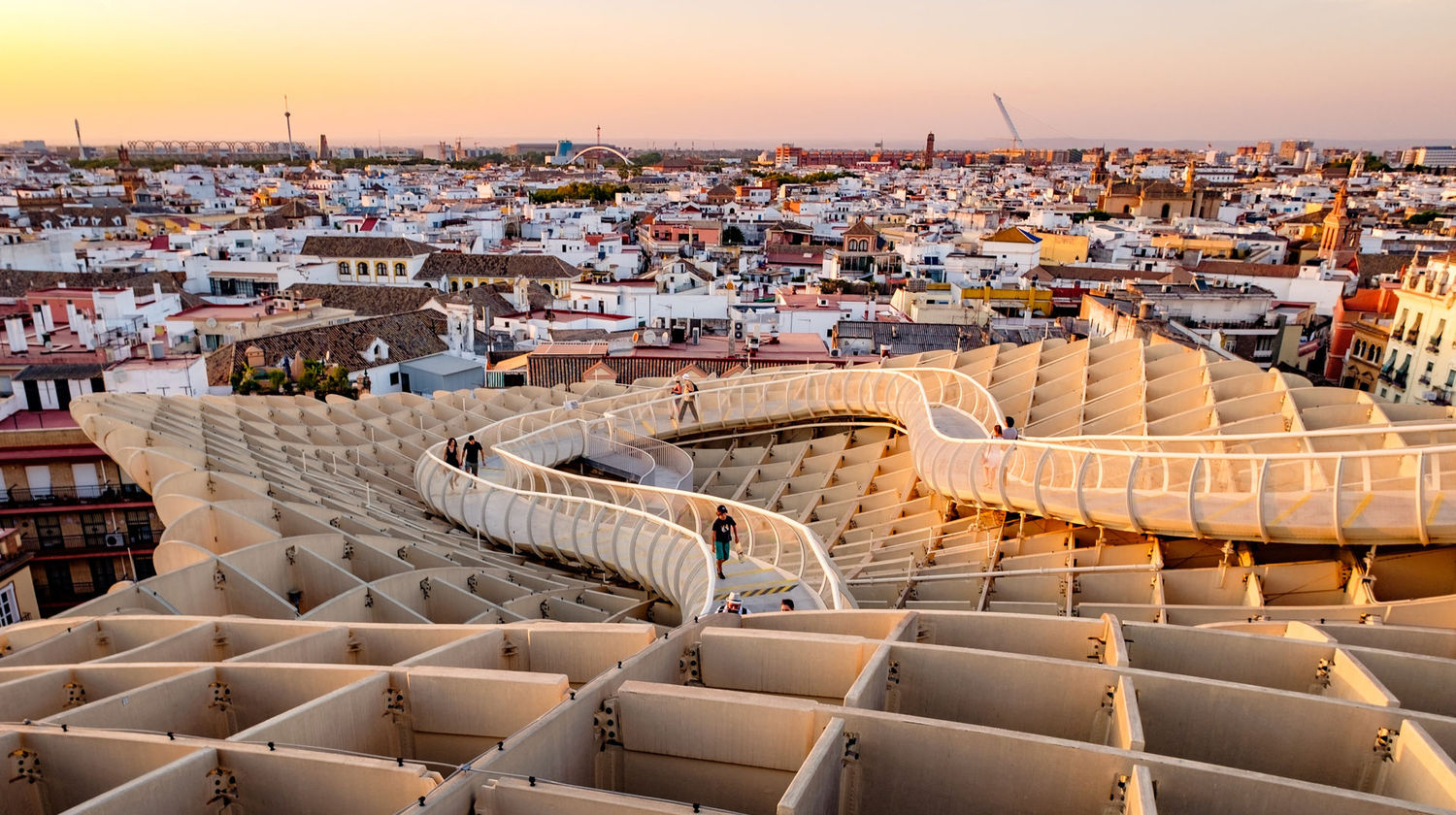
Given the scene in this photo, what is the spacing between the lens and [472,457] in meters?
20.4

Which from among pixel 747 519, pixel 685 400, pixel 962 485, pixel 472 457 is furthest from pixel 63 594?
pixel 962 485

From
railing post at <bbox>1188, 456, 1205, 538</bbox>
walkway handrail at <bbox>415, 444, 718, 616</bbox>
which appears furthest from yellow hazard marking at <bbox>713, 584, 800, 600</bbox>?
railing post at <bbox>1188, 456, 1205, 538</bbox>

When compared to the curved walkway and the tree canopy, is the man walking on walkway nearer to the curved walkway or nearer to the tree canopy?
the curved walkway

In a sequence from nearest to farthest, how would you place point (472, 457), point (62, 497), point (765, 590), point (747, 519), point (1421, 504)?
point (1421, 504)
point (765, 590)
point (747, 519)
point (472, 457)
point (62, 497)

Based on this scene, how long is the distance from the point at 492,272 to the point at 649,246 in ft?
Result: 98.6

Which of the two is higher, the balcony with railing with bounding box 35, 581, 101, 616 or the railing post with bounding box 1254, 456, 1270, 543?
the railing post with bounding box 1254, 456, 1270, 543

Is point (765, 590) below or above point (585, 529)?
above

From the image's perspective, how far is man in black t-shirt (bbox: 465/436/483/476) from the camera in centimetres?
2030

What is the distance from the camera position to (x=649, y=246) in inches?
4087

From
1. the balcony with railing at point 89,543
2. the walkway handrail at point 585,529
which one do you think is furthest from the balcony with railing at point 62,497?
the walkway handrail at point 585,529

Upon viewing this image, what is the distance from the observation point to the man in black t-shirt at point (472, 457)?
20.3 meters

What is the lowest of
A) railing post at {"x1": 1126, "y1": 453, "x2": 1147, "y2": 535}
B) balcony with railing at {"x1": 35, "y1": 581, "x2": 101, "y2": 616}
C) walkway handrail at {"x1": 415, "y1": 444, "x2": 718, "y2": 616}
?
balcony with railing at {"x1": 35, "y1": 581, "x2": 101, "y2": 616}

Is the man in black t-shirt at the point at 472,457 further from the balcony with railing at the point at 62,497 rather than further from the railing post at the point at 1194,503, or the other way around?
the railing post at the point at 1194,503

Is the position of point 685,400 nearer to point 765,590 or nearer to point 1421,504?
point 765,590
